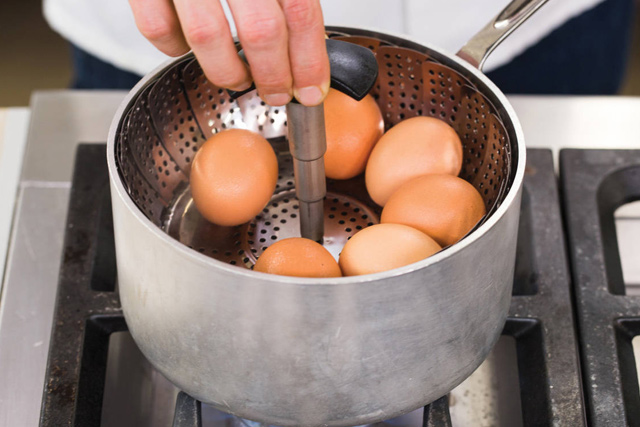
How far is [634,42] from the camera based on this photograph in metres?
2.09

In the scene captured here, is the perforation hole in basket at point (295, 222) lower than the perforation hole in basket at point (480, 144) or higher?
lower

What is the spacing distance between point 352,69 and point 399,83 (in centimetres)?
16

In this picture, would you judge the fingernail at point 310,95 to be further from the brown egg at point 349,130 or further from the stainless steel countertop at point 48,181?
the stainless steel countertop at point 48,181

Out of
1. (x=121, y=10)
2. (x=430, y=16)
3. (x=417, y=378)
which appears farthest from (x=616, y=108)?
(x=121, y=10)

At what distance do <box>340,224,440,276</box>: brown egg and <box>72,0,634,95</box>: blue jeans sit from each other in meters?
0.59

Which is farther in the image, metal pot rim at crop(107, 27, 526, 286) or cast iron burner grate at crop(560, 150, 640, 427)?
cast iron burner grate at crop(560, 150, 640, 427)

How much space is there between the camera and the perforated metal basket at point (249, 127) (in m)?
0.59

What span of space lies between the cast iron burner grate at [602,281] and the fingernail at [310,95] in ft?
1.02

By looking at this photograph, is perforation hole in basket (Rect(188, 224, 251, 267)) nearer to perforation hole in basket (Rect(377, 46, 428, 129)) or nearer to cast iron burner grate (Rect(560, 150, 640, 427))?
perforation hole in basket (Rect(377, 46, 428, 129))

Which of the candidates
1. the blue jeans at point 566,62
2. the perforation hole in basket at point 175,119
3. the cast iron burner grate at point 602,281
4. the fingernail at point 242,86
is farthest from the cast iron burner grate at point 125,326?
the blue jeans at point 566,62

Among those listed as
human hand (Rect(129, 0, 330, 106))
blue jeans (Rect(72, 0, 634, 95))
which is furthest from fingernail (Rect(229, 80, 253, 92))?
blue jeans (Rect(72, 0, 634, 95))

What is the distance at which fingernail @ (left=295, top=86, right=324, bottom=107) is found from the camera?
1.57 ft

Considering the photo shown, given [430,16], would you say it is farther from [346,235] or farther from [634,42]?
[634,42]

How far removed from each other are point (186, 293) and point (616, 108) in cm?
58
